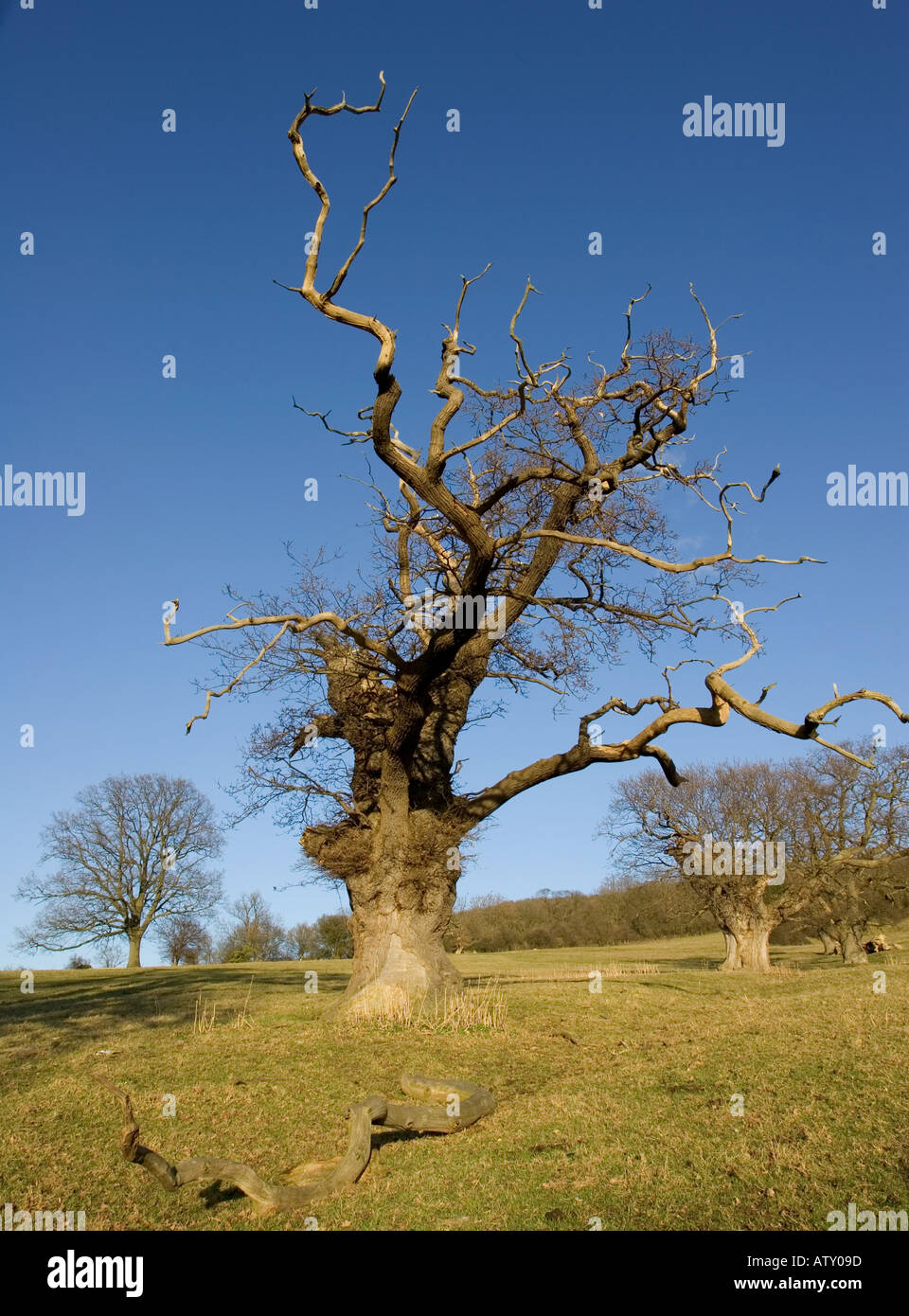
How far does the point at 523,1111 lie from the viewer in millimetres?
9320

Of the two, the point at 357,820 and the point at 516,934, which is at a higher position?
the point at 357,820

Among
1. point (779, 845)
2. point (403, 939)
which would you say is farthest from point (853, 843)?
point (403, 939)

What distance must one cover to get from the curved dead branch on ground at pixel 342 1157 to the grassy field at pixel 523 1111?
0.47ft

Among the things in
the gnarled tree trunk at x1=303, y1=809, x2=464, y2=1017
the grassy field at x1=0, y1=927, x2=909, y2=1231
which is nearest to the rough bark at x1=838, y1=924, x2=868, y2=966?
the grassy field at x1=0, y1=927, x2=909, y2=1231

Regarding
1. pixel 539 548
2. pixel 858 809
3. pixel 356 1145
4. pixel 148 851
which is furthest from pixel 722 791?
pixel 356 1145

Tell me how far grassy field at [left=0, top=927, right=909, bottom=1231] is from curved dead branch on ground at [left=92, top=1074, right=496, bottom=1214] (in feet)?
→ 0.47

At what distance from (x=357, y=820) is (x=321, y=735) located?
1.76 metres

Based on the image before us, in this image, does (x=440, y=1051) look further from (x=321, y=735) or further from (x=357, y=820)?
(x=321, y=735)

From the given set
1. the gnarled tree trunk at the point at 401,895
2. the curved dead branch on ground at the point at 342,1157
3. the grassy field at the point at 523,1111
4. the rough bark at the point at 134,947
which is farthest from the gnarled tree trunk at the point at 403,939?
the rough bark at the point at 134,947

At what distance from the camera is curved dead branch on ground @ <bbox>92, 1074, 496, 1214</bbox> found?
685 cm

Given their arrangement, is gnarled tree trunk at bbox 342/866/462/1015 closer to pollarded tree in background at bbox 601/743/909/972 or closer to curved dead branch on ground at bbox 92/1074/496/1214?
curved dead branch on ground at bbox 92/1074/496/1214

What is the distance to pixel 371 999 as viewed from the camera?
1498 centimetres

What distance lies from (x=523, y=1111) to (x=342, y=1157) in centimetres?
210

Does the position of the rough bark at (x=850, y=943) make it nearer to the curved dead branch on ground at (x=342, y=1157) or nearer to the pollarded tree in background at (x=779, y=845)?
the pollarded tree in background at (x=779, y=845)
